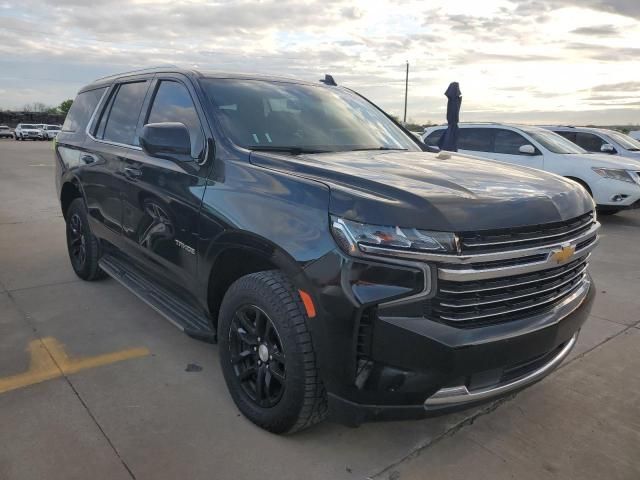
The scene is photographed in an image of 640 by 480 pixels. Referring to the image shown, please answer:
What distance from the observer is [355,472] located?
8.45 feet

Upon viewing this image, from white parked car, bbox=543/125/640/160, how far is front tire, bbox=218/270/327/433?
39.3ft

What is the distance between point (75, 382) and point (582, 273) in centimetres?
305

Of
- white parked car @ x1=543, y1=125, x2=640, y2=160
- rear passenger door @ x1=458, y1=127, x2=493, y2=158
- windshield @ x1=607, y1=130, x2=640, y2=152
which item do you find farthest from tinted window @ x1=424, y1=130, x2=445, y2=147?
windshield @ x1=607, y1=130, x2=640, y2=152

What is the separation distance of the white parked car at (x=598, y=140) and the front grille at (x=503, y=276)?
37.4 ft

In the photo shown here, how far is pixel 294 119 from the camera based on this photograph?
11.9 ft

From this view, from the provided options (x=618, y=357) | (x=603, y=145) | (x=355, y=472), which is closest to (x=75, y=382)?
(x=355, y=472)

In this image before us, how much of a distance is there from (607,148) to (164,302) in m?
12.0

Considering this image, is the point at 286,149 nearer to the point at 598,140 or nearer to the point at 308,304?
the point at 308,304

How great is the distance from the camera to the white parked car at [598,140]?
12.5 meters

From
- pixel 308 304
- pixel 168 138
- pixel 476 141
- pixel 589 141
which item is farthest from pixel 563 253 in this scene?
pixel 589 141

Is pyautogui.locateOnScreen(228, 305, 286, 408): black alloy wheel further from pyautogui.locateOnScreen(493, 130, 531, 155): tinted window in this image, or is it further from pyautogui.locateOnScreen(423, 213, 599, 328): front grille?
pyautogui.locateOnScreen(493, 130, 531, 155): tinted window

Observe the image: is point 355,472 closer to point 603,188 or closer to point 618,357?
point 618,357

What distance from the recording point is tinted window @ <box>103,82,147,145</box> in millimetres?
4125

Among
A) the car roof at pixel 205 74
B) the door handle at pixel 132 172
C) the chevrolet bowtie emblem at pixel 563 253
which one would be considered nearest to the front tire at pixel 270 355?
the chevrolet bowtie emblem at pixel 563 253
